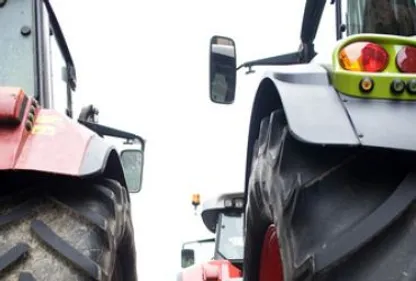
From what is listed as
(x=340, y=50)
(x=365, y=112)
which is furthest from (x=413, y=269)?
(x=340, y=50)

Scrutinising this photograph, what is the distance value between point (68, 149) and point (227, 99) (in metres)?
1.13

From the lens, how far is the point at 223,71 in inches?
123

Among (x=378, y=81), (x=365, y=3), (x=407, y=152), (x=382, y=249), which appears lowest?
(x=382, y=249)

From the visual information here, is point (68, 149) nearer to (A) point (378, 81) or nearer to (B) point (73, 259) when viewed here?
(B) point (73, 259)

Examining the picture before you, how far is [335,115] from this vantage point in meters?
1.93

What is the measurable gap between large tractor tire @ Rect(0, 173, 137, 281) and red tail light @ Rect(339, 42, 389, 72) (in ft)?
2.53

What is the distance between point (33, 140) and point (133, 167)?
1728mm

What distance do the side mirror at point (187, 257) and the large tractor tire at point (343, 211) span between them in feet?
20.2

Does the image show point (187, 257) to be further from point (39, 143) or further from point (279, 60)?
point (39, 143)

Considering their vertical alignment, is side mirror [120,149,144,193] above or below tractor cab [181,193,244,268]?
above

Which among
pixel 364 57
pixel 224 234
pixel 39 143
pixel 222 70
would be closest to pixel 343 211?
pixel 364 57

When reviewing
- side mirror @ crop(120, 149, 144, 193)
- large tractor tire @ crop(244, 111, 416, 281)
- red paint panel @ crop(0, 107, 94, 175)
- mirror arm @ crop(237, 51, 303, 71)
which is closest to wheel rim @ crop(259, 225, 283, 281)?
large tractor tire @ crop(244, 111, 416, 281)

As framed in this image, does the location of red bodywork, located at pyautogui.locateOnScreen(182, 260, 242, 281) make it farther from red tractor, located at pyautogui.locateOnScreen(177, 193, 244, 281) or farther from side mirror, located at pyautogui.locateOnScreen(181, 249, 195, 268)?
side mirror, located at pyautogui.locateOnScreen(181, 249, 195, 268)

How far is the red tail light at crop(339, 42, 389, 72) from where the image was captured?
2012mm
